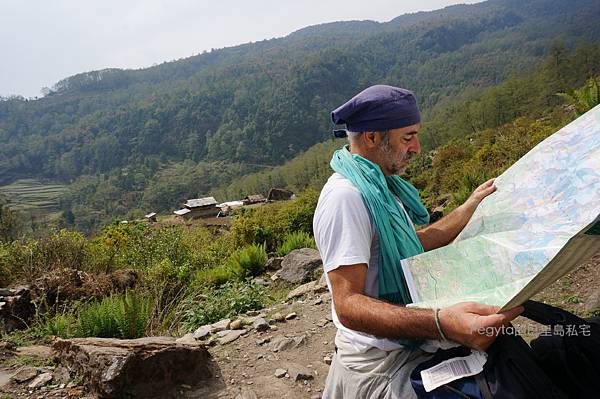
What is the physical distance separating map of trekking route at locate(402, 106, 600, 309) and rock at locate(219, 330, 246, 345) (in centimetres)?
290

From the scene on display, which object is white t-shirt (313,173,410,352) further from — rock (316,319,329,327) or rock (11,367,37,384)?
rock (11,367,37,384)

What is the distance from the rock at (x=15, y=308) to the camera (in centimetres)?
489

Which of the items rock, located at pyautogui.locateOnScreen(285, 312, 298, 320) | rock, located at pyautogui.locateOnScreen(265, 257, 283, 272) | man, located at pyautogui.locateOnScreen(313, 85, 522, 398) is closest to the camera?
man, located at pyautogui.locateOnScreen(313, 85, 522, 398)

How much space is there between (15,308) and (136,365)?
3.10 meters

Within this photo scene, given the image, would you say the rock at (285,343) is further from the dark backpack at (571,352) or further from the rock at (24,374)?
the dark backpack at (571,352)

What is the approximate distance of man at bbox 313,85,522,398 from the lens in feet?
4.13

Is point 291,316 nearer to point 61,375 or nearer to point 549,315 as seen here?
point 61,375

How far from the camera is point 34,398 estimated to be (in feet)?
9.80

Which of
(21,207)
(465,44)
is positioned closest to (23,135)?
(21,207)

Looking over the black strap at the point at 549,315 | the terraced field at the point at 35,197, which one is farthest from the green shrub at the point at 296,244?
the terraced field at the point at 35,197

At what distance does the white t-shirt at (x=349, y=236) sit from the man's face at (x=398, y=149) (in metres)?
0.19

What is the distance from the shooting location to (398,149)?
1.53 metres

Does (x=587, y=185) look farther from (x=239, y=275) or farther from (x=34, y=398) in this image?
(x=239, y=275)

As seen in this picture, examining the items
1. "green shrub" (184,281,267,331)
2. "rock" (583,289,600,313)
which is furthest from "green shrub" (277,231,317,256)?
"rock" (583,289,600,313)
